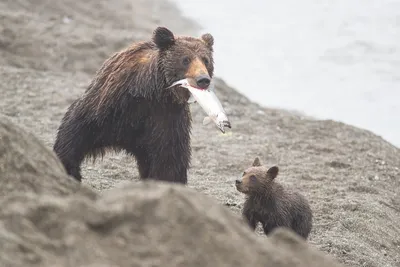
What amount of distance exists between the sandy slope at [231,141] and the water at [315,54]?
12.2ft

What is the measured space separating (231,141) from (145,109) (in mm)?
4567

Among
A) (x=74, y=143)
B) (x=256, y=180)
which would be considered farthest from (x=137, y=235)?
(x=256, y=180)

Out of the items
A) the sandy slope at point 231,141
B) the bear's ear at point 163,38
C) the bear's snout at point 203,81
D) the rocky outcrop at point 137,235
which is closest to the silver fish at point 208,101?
the bear's snout at point 203,81

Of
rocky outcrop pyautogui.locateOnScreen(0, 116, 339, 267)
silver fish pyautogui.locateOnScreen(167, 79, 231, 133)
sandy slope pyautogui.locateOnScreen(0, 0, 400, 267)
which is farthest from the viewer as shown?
sandy slope pyautogui.locateOnScreen(0, 0, 400, 267)

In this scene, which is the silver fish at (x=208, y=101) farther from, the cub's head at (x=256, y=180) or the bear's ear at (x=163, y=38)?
the cub's head at (x=256, y=180)

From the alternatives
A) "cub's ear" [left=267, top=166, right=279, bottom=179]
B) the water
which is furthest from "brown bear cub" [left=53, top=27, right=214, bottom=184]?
the water

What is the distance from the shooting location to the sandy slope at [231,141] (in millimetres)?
7383

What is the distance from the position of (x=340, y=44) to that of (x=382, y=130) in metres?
5.46

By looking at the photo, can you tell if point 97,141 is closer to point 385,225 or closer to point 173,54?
point 173,54

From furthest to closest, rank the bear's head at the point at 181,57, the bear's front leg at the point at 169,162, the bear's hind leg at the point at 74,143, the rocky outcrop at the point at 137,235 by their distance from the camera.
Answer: the bear's hind leg at the point at 74,143 → the bear's front leg at the point at 169,162 → the bear's head at the point at 181,57 → the rocky outcrop at the point at 137,235

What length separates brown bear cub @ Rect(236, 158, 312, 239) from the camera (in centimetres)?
626

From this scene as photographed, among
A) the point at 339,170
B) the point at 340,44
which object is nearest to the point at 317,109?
the point at 340,44

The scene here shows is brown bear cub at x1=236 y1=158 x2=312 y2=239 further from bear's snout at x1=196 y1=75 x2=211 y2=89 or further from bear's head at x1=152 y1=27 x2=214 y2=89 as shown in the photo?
bear's snout at x1=196 y1=75 x2=211 y2=89

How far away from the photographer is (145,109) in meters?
5.83
